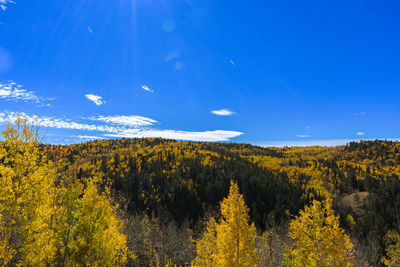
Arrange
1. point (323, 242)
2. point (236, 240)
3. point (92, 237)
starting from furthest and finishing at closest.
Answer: point (92, 237) < point (323, 242) < point (236, 240)

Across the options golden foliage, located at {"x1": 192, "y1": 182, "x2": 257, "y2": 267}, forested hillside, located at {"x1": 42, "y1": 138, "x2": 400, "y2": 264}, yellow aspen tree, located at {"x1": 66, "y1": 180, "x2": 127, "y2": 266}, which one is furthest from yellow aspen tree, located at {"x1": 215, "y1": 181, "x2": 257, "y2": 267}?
forested hillside, located at {"x1": 42, "y1": 138, "x2": 400, "y2": 264}

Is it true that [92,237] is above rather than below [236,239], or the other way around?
below

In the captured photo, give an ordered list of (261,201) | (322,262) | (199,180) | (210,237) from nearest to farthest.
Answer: (322,262), (210,237), (261,201), (199,180)

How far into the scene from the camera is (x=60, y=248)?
18.0 m

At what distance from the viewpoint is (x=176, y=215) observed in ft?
381

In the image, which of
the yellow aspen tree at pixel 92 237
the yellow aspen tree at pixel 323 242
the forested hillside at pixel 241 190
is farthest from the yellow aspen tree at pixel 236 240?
the forested hillside at pixel 241 190

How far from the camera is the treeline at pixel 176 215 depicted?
12.2 metres

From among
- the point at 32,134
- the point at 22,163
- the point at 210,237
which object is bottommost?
the point at 210,237

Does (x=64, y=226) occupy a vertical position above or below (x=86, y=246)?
above

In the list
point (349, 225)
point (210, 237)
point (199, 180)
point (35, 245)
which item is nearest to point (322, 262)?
point (210, 237)

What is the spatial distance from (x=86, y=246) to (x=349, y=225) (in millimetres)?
112288

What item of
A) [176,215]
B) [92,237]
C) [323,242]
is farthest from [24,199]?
[176,215]

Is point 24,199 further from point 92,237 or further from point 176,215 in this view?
point 176,215

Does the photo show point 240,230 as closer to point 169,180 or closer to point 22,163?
point 22,163
